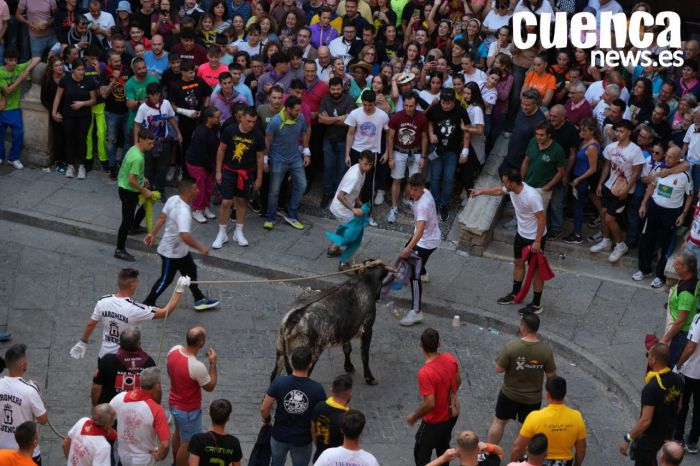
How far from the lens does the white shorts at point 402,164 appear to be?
1465 centimetres

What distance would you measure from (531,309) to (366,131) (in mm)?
3536

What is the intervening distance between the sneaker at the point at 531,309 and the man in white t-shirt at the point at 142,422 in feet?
18.8

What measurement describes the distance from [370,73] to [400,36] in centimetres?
175

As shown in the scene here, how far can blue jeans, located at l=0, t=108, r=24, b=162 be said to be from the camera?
15.7 metres

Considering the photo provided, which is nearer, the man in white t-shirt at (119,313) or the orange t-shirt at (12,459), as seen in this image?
the orange t-shirt at (12,459)

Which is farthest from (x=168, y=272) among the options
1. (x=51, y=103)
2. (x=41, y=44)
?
(x=41, y=44)

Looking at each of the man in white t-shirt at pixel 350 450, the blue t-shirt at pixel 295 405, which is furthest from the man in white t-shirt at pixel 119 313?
the man in white t-shirt at pixel 350 450

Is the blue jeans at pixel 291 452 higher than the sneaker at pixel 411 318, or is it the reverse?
the blue jeans at pixel 291 452

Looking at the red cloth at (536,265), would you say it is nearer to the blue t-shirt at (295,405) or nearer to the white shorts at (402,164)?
the white shorts at (402,164)

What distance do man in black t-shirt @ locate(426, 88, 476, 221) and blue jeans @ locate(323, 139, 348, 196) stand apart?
1.31 meters

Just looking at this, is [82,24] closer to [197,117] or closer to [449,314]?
A: [197,117]

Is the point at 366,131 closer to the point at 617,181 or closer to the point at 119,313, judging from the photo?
the point at 617,181

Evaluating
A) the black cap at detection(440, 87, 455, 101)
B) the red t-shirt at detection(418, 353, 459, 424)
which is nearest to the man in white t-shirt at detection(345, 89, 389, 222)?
the black cap at detection(440, 87, 455, 101)

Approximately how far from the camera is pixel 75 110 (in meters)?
15.4
